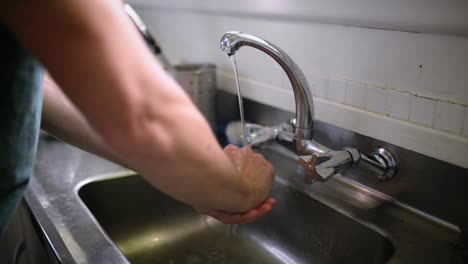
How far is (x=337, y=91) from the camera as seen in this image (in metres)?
0.84

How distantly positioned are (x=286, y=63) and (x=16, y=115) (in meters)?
0.42

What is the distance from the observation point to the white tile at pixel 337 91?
0.83 m

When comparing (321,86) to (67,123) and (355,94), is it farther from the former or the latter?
(67,123)

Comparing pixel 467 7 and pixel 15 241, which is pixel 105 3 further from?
pixel 15 241

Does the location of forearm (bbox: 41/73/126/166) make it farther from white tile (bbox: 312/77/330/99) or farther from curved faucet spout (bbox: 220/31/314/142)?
white tile (bbox: 312/77/330/99)

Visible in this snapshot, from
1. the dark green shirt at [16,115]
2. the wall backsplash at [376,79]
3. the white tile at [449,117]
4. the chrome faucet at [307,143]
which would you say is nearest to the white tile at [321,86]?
the wall backsplash at [376,79]

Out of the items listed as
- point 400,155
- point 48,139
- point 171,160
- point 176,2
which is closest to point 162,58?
point 176,2

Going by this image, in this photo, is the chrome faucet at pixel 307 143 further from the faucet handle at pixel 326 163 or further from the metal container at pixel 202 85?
the metal container at pixel 202 85

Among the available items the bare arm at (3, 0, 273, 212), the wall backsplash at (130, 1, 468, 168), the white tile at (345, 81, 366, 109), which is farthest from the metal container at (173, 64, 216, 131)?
the bare arm at (3, 0, 273, 212)

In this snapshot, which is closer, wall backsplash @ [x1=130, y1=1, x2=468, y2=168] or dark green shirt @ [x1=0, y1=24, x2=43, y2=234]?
dark green shirt @ [x1=0, y1=24, x2=43, y2=234]

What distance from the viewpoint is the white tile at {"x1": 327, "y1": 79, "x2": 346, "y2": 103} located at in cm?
83

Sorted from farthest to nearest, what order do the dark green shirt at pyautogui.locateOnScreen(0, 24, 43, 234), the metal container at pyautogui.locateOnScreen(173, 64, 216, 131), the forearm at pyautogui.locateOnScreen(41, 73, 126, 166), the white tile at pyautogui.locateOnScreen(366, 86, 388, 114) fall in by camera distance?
the metal container at pyautogui.locateOnScreen(173, 64, 216, 131) → the white tile at pyautogui.locateOnScreen(366, 86, 388, 114) → the forearm at pyautogui.locateOnScreen(41, 73, 126, 166) → the dark green shirt at pyautogui.locateOnScreen(0, 24, 43, 234)

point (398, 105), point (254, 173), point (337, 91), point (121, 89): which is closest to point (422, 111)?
point (398, 105)

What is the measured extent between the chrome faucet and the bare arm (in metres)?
0.31
